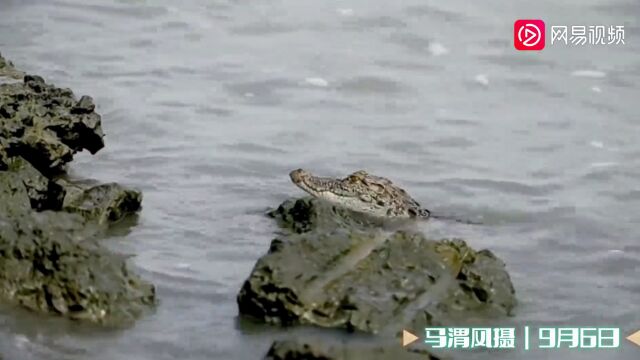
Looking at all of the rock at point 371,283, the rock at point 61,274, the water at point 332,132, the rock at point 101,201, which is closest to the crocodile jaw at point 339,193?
the water at point 332,132

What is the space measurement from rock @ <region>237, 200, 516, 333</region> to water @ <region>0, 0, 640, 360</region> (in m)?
0.21

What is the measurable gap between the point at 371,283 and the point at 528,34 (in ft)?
30.0

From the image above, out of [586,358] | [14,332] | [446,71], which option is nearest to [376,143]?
[446,71]

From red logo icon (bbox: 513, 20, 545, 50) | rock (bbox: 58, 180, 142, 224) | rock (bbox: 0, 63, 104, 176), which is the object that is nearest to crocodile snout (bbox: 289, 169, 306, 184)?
rock (bbox: 58, 180, 142, 224)

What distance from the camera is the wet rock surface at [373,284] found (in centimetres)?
655

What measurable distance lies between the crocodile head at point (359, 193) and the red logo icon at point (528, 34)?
20.2ft

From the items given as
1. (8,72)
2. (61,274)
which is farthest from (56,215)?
(8,72)

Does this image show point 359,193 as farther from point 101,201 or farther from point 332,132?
point 332,132

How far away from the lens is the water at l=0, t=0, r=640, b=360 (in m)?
7.46

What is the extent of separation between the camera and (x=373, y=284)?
6.72 m

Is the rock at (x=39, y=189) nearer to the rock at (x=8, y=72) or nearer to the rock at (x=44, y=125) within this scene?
the rock at (x=44, y=125)

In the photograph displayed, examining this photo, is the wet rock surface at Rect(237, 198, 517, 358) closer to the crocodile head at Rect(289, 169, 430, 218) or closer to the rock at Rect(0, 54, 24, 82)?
A: the crocodile head at Rect(289, 169, 430, 218)

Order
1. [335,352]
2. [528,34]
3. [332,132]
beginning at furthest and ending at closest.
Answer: [528,34] < [332,132] < [335,352]

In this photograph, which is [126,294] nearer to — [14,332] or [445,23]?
[14,332]
